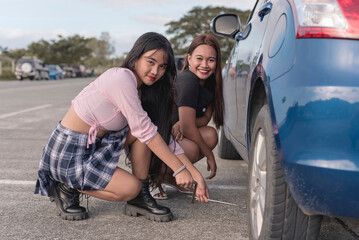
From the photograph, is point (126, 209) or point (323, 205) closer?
point (323, 205)

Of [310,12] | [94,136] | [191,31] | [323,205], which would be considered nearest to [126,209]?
[94,136]

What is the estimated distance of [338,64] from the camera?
1.62 metres

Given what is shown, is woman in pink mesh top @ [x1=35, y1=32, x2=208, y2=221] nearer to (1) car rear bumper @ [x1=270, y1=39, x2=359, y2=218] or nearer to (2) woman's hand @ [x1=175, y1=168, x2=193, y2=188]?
(2) woman's hand @ [x1=175, y1=168, x2=193, y2=188]

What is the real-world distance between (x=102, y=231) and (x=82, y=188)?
292mm

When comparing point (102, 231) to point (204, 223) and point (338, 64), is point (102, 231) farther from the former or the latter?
point (338, 64)

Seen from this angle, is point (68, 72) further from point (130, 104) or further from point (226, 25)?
point (130, 104)

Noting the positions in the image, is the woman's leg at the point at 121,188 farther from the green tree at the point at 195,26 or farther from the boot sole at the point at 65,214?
the green tree at the point at 195,26

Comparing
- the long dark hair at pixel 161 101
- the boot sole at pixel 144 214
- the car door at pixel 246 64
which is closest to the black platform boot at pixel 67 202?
the boot sole at pixel 144 214

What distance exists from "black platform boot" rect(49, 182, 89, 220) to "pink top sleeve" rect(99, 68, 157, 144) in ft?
2.11

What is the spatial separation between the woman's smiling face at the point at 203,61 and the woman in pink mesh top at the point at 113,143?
52 centimetres

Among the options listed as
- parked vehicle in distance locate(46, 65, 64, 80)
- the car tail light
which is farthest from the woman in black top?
parked vehicle in distance locate(46, 65, 64, 80)

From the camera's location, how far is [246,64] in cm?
277

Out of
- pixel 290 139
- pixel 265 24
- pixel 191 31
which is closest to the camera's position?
pixel 290 139

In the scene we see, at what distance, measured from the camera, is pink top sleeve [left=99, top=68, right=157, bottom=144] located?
2.60m
